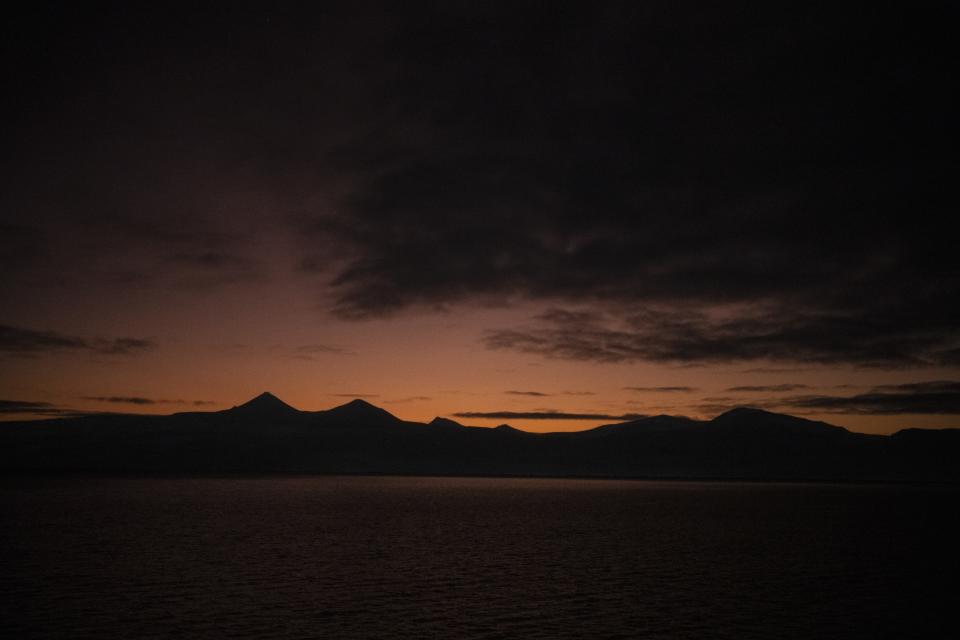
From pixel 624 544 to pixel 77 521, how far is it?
78.9 meters

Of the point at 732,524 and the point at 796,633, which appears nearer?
the point at 796,633

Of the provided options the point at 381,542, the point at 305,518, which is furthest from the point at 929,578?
the point at 305,518

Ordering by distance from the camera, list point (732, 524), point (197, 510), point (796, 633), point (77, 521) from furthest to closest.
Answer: point (197, 510)
point (732, 524)
point (77, 521)
point (796, 633)

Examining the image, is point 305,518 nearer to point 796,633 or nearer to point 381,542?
point 381,542

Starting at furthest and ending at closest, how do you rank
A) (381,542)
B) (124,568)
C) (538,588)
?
(381,542)
(124,568)
(538,588)

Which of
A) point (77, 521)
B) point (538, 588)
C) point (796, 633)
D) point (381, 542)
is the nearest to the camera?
point (796, 633)

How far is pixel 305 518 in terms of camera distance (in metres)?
121

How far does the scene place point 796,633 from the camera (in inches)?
1563

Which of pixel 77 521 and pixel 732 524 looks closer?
pixel 77 521

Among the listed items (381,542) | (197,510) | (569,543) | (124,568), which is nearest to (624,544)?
(569,543)

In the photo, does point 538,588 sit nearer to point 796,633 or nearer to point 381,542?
point 796,633

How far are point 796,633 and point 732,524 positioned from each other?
280ft

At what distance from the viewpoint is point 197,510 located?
136500 millimetres

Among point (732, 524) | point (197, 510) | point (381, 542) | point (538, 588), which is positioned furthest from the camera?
point (197, 510)
